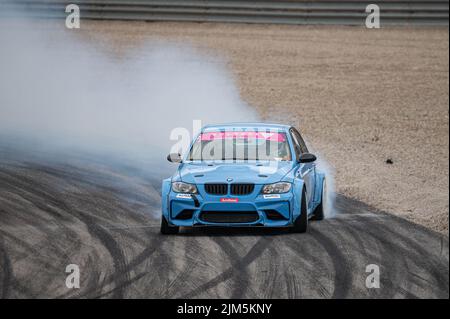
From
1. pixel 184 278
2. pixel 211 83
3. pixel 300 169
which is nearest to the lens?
pixel 184 278

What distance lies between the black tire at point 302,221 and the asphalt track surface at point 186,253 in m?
0.08

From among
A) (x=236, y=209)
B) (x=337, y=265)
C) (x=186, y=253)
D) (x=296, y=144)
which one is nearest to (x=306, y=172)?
(x=296, y=144)

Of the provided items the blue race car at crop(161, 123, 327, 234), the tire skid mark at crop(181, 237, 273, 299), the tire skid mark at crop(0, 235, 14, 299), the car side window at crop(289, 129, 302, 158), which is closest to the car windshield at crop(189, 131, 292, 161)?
the blue race car at crop(161, 123, 327, 234)

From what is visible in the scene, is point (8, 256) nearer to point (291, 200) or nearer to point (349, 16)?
point (291, 200)

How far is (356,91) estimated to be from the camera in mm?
24469

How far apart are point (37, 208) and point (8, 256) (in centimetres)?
242

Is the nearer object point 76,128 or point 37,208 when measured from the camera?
point 37,208

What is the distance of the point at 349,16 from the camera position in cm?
2812

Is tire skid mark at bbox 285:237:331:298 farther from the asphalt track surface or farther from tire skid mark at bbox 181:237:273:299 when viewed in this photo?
tire skid mark at bbox 181:237:273:299

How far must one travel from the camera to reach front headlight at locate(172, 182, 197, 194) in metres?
10.8

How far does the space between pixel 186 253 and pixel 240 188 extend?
107cm

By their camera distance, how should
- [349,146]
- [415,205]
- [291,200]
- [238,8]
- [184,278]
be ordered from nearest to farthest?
[184,278] < [291,200] < [415,205] < [349,146] < [238,8]

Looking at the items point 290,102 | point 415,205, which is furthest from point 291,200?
point 290,102

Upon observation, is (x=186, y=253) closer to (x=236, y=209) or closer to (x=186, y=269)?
(x=186, y=269)
